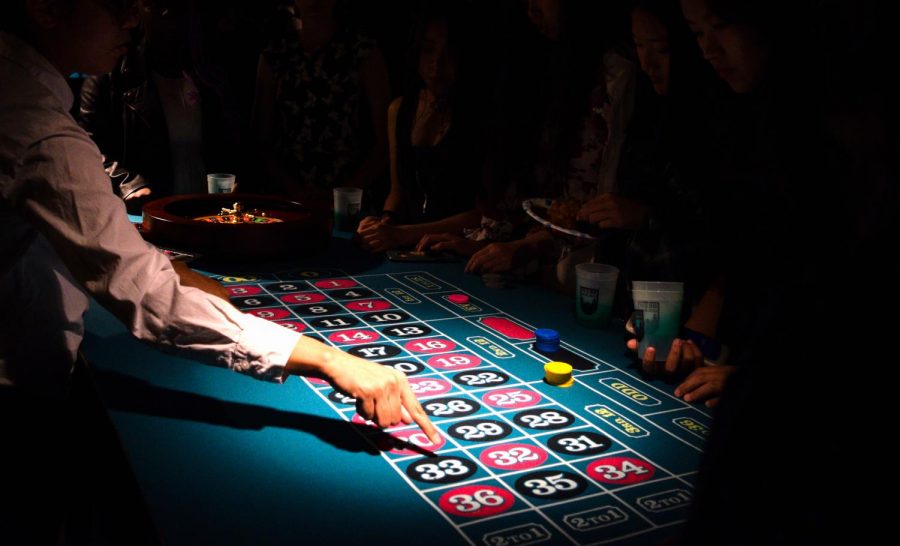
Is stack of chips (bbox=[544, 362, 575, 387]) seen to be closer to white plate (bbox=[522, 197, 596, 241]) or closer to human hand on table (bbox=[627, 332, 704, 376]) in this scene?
human hand on table (bbox=[627, 332, 704, 376])

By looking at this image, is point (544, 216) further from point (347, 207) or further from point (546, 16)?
point (347, 207)

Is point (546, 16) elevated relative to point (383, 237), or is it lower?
elevated

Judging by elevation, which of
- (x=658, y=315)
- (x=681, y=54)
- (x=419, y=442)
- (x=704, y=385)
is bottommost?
(x=419, y=442)

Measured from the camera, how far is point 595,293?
95.0 inches

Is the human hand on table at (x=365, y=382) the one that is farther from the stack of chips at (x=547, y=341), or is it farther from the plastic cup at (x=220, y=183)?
the plastic cup at (x=220, y=183)

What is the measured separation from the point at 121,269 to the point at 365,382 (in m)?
0.51

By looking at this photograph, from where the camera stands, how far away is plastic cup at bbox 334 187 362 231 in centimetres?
357

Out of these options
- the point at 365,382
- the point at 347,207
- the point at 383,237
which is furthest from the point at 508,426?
the point at 347,207

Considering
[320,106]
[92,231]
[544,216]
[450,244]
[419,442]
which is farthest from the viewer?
[320,106]

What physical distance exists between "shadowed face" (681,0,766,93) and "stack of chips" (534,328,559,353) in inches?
32.1

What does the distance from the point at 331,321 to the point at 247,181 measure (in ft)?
8.02

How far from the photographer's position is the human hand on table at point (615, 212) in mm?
2453

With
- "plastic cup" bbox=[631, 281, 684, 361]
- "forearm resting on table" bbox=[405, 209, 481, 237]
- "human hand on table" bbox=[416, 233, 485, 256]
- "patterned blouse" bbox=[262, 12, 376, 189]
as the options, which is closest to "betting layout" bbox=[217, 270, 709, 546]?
"plastic cup" bbox=[631, 281, 684, 361]

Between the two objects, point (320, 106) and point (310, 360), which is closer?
point (310, 360)
